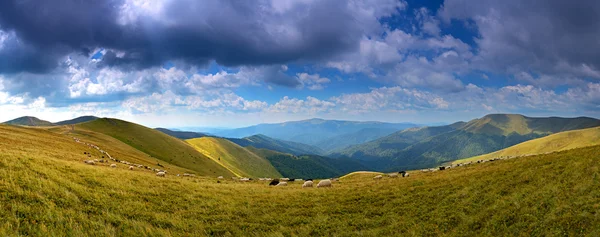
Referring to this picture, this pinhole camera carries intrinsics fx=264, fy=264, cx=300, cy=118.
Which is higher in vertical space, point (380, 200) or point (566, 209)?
point (566, 209)

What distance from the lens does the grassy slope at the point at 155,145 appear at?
95.9 metres

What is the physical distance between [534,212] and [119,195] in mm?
25481

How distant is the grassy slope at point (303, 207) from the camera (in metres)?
13.2

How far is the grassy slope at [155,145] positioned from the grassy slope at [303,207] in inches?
2947

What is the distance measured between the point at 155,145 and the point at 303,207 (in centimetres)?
10591

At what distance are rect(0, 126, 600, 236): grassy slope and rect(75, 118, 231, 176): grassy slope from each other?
246 feet

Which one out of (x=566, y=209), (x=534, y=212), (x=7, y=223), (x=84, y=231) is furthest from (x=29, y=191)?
(x=566, y=209)

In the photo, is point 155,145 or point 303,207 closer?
point 303,207

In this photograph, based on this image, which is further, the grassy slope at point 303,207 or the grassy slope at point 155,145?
the grassy slope at point 155,145

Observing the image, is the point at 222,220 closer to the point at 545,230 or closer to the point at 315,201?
the point at 315,201

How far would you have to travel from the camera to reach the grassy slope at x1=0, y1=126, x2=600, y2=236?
43.4ft

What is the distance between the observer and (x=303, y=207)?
787 inches

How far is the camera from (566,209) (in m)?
14.0

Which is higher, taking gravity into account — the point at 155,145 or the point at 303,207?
the point at 303,207
